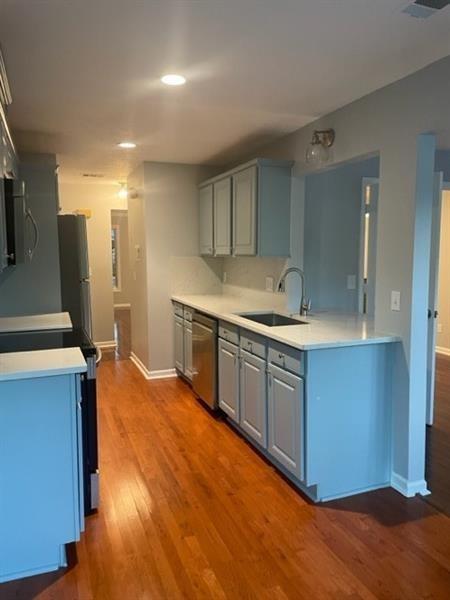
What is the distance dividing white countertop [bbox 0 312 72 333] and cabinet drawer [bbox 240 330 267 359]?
4.14 feet

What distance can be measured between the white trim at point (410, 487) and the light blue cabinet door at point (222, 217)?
241 cm

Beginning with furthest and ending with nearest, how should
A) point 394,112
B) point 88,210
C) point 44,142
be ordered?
point 88,210 < point 44,142 < point 394,112

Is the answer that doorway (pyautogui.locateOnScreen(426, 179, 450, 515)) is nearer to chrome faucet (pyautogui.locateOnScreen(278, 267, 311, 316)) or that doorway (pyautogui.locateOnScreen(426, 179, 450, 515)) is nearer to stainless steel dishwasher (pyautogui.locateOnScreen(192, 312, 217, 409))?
chrome faucet (pyautogui.locateOnScreen(278, 267, 311, 316))

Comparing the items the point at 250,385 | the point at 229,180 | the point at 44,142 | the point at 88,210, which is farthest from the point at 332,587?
the point at 88,210

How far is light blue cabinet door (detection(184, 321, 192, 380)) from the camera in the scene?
4.59 meters

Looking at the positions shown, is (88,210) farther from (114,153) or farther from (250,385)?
(250,385)

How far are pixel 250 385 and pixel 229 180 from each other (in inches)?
77.0

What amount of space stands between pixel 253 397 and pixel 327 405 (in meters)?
0.71

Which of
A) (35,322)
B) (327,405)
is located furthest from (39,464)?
(35,322)

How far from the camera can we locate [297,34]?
2.05m

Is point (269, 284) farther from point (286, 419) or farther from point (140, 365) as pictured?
point (140, 365)

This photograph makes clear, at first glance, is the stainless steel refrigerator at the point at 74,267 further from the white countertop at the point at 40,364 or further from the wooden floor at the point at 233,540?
the white countertop at the point at 40,364

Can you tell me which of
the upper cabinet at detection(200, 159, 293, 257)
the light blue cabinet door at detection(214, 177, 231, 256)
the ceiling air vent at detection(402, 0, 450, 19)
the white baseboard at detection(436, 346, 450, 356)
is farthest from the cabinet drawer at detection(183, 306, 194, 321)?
the white baseboard at detection(436, 346, 450, 356)

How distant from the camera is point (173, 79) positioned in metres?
2.56
